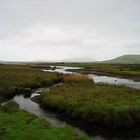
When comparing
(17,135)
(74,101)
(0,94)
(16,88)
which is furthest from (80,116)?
(16,88)

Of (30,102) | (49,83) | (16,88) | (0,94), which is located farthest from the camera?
(49,83)

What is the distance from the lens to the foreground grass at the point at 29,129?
85.2 feet

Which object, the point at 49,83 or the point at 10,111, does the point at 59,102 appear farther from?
the point at 49,83

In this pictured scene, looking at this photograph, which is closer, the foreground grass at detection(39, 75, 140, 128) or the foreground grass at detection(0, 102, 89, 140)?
the foreground grass at detection(0, 102, 89, 140)

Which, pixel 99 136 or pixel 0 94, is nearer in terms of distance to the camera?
pixel 99 136

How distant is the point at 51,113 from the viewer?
3928cm

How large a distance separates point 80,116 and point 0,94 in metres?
21.5

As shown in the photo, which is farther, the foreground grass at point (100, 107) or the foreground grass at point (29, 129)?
the foreground grass at point (100, 107)

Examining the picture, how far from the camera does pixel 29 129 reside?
2797 cm

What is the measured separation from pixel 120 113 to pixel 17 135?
45.7ft

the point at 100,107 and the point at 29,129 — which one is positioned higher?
the point at 100,107

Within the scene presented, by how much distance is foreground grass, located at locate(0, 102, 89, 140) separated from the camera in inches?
1022

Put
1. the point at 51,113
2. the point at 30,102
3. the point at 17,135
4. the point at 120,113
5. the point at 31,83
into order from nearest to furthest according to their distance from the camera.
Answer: the point at 17,135 → the point at 120,113 → the point at 51,113 → the point at 30,102 → the point at 31,83

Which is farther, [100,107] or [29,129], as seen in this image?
[100,107]
